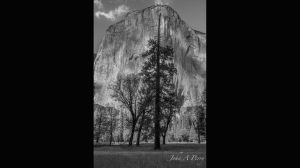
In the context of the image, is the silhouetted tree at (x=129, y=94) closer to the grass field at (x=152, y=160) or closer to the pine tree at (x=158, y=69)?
the pine tree at (x=158, y=69)

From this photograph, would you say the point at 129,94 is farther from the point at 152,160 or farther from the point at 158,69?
the point at 152,160

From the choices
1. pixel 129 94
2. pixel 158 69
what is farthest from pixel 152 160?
pixel 129 94

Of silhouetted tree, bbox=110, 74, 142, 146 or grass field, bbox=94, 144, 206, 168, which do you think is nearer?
grass field, bbox=94, 144, 206, 168

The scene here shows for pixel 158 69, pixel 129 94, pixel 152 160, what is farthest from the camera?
pixel 129 94

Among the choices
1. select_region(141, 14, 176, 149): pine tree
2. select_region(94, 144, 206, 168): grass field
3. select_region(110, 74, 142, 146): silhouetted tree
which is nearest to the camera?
select_region(94, 144, 206, 168): grass field

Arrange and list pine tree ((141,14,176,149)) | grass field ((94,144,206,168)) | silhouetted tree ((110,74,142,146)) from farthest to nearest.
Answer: silhouetted tree ((110,74,142,146)), pine tree ((141,14,176,149)), grass field ((94,144,206,168))

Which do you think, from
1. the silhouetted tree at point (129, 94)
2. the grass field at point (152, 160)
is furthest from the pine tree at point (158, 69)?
the silhouetted tree at point (129, 94)

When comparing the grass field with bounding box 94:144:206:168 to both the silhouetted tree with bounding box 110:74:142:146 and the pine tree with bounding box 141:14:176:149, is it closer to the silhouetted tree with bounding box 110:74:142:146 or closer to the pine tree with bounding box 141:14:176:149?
the pine tree with bounding box 141:14:176:149

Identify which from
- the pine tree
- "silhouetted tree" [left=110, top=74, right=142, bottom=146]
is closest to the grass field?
the pine tree

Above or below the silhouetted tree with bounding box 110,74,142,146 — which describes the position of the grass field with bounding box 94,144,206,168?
below

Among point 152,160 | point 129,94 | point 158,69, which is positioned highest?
point 158,69
